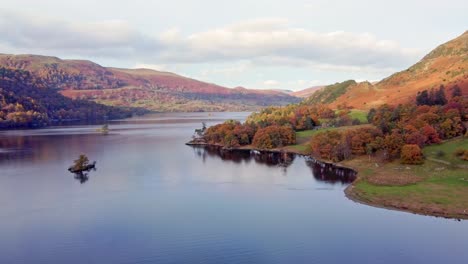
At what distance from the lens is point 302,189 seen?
67.4 metres

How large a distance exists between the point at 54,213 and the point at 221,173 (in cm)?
3532

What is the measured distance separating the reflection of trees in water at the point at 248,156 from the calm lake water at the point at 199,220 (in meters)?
9.94

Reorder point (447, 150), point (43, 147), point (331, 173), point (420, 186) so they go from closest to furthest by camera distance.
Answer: point (420, 186) < point (331, 173) < point (447, 150) < point (43, 147)

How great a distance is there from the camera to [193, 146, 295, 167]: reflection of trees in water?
96.7m

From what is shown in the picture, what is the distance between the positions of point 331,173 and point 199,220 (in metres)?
37.8

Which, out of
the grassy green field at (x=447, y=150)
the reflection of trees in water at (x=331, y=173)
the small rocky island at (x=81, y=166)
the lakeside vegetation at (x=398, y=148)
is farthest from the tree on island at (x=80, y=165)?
the grassy green field at (x=447, y=150)

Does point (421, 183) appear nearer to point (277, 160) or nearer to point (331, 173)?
point (331, 173)

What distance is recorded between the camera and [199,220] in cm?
5056

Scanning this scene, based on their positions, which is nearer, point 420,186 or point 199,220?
point 199,220

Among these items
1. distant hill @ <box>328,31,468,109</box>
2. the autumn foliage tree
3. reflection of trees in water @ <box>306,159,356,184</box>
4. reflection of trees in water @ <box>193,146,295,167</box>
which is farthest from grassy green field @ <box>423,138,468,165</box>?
distant hill @ <box>328,31,468,109</box>

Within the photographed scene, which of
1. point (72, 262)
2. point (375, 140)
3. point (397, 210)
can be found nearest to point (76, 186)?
point (72, 262)

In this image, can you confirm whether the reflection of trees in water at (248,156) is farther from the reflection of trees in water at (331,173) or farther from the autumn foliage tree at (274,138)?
the reflection of trees in water at (331,173)

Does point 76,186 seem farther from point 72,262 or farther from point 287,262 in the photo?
point 287,262

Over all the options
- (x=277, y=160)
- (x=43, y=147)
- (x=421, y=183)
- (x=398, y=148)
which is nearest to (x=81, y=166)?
(x=43, y=147)
